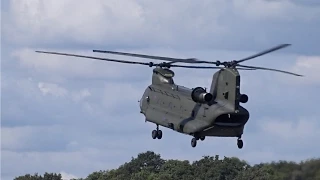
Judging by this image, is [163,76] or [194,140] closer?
[194,140]

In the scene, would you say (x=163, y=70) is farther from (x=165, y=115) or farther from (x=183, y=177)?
(x=183, y=177)

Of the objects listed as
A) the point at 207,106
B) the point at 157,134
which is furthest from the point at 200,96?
the point at 157,134

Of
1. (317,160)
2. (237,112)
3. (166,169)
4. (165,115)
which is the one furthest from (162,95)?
(166,169)

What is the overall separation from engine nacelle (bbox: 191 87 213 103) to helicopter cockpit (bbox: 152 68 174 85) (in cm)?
548

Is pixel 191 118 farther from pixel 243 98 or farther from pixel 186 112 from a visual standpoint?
pixel 243 98

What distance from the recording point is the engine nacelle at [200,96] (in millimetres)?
102625

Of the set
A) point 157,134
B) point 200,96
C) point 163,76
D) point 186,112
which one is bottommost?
point 157,134

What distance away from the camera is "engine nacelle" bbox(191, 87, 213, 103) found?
10262cm

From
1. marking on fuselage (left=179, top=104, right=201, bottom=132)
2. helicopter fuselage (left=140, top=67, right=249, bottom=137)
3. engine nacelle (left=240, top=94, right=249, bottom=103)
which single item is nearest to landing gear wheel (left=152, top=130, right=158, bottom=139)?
helicopter fuselage (left=140, top=67, right=249, bottom=137)

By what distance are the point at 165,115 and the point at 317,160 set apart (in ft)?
47.4

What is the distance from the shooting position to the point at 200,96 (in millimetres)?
103000

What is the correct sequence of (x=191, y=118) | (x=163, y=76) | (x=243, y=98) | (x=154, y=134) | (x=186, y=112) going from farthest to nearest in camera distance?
(x=163, y=76) → (x=154, y=134) → (x=186, y=112) → (x=191, y=118) → (x=243, y=98)

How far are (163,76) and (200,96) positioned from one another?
694 cm

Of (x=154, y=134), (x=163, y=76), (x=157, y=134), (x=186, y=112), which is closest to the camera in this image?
(x=186, y=112)
